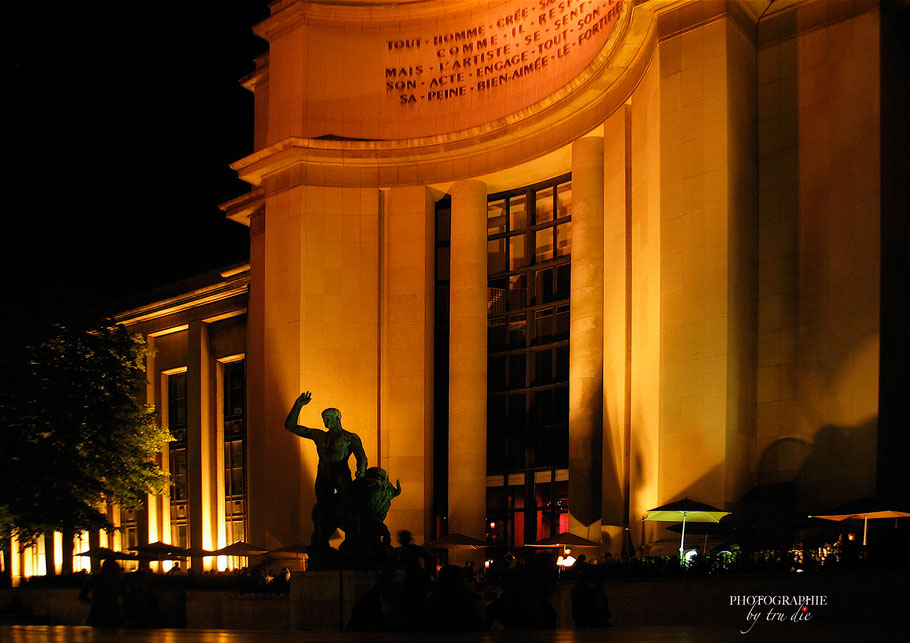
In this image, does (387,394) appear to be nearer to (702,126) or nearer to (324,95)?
(324,95)

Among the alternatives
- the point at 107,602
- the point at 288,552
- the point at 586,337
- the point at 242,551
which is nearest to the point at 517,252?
the point at 586,337

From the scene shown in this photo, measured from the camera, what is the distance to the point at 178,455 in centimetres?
5216

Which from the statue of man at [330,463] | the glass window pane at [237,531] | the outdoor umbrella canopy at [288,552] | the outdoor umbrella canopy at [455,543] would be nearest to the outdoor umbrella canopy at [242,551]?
the outdoor umbrella canopy at [288,552]

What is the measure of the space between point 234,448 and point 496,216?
1619 centimetres

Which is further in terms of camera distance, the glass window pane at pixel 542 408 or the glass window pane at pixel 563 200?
the glass window pane at pixel 563 200

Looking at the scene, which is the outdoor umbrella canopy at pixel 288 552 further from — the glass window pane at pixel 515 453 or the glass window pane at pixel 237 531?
the glass window pane at pixel 237 531

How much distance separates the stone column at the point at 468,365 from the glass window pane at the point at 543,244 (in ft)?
6.13

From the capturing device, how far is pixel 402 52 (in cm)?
4141

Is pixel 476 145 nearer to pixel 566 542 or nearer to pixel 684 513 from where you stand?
pixel 566 542

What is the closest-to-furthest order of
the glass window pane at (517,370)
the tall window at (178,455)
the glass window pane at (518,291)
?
the glass window pane at (517,370) < the glass window pane at (518,291) < the tall window at (178,455)

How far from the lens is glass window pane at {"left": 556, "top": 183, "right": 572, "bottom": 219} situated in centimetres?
3866

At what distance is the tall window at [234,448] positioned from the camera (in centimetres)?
4775

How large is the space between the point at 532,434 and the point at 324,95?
14447 millimetres

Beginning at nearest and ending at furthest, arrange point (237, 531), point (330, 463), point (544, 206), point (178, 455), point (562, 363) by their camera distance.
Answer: point (330, 463)
point (562, 363)
point (544, 206)
point (237, 531)
point (178, 455)
